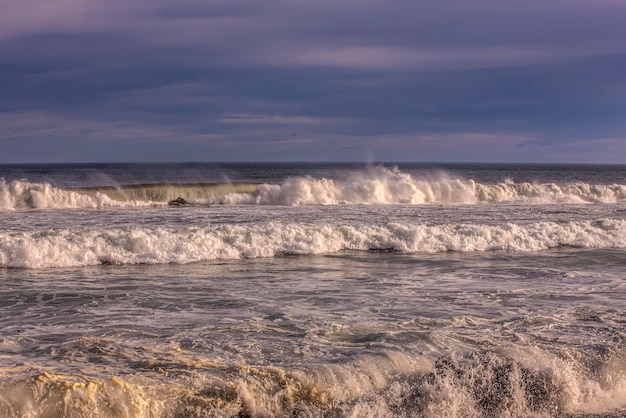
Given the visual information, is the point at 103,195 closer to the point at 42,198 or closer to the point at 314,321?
the point at 42,198

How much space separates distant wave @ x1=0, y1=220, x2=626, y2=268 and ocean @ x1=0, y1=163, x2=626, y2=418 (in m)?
0.05

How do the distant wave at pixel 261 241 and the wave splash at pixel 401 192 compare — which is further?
the wave splash at pixel 401 192

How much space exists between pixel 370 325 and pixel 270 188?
22.9 m

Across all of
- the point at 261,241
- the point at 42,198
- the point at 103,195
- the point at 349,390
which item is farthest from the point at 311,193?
the point at 349,390

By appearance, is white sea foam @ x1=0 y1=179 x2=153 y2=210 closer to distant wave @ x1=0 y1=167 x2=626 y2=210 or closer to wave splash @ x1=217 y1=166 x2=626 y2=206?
distant wave @ x1=0 y1=167 x2=626 y2=210

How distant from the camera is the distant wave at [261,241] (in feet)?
45.5

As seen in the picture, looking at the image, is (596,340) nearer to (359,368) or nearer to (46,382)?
(359,368)

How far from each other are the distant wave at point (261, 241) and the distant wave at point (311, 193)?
1241 centimetres

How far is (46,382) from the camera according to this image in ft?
19.2

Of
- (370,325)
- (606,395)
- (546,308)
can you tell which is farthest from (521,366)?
(546,308)

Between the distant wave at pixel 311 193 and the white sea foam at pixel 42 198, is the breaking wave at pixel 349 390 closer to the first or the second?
the distant wave at pixel 311 193

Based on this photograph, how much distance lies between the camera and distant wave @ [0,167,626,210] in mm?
28047

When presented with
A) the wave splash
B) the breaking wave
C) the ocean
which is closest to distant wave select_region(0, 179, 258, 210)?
the wave splash

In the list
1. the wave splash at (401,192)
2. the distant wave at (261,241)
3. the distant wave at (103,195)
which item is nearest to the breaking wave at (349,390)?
the distant wave at (261,241)
